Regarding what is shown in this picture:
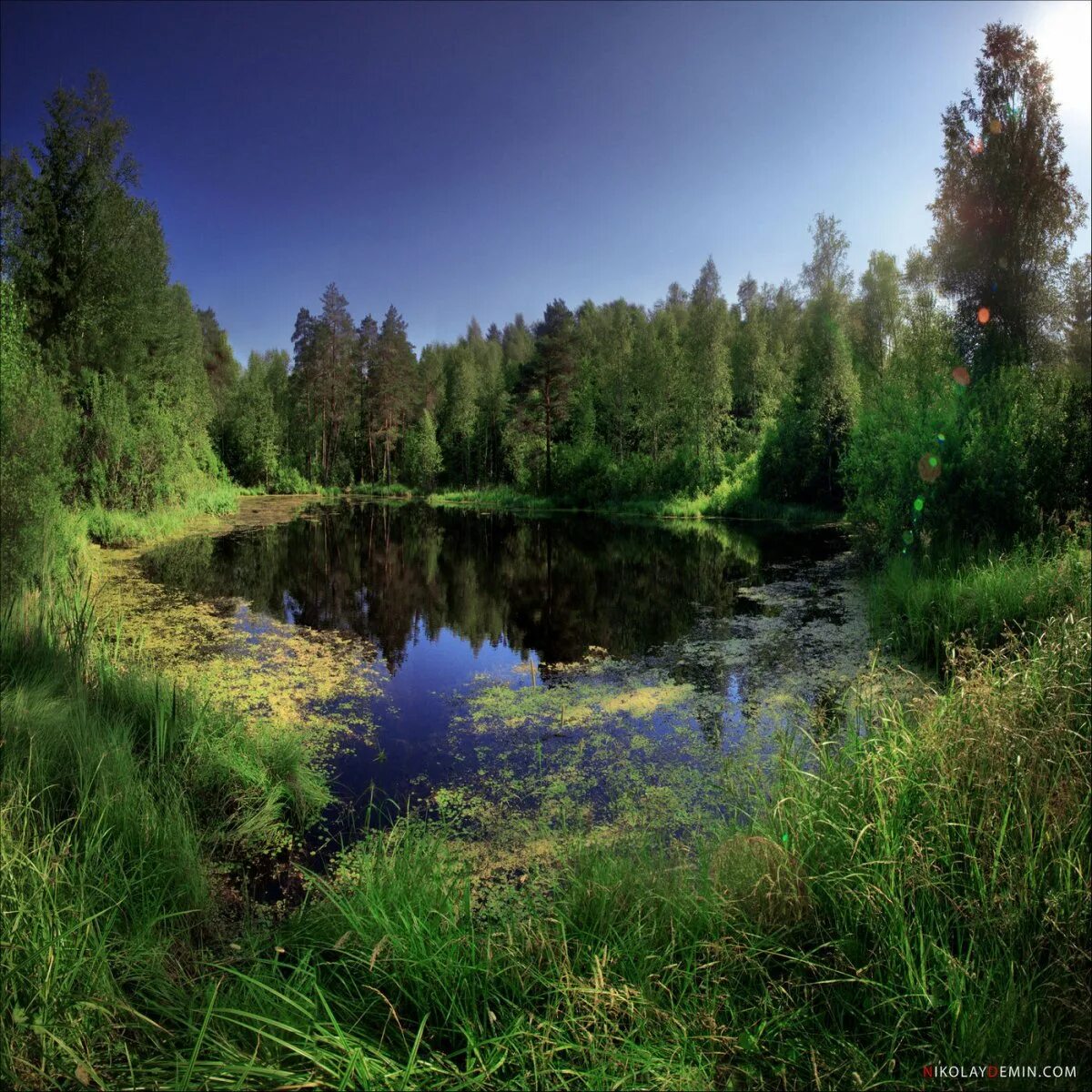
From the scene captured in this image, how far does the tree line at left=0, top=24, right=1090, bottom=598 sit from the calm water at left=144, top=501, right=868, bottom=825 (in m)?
3.30

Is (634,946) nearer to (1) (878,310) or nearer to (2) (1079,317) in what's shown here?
(2) (1079,317)

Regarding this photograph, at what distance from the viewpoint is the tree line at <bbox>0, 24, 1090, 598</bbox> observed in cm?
1041

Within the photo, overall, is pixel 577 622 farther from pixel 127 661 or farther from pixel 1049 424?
pixel 1049 424

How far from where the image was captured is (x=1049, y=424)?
9.65 meters

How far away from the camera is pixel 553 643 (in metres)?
10.0

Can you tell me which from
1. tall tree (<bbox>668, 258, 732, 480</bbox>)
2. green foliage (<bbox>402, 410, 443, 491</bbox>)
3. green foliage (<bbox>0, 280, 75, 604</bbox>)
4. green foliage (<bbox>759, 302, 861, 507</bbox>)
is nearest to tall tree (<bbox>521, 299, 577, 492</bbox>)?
tall tree (<bbox>668, 258, 732, 480</bbox>)

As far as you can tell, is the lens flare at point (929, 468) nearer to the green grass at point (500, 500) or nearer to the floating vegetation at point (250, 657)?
the floating vegetation at point (250, 657)

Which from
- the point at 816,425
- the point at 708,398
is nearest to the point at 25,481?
the point at 816,425

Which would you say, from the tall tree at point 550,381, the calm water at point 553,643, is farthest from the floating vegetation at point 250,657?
the tall tree at point 550,381

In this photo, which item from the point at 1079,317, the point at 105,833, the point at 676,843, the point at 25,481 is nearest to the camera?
the point at 105,833

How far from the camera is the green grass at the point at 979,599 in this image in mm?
6953

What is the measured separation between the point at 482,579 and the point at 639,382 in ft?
→ 77.0

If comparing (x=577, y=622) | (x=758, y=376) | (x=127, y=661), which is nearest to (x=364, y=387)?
(x=758, y=376)

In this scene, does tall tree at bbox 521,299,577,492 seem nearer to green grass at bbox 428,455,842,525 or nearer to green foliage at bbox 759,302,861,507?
green grass at bbox 428,455,842,525
